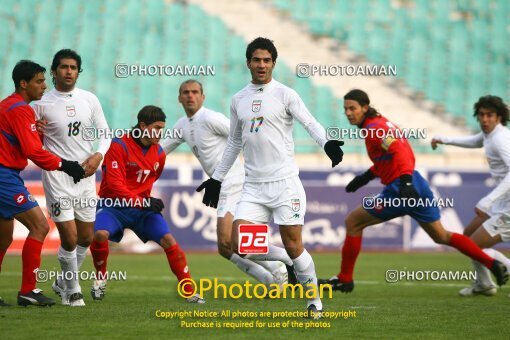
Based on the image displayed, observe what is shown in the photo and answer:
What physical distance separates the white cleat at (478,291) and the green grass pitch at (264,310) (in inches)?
6.3

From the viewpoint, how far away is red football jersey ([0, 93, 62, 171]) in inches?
320

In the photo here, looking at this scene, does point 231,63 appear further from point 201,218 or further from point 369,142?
point 369,142

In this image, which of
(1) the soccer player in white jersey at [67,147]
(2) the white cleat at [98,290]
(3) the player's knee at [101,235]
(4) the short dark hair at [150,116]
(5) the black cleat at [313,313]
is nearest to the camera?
(5) the black cleat at [313,313]

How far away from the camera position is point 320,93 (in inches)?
891

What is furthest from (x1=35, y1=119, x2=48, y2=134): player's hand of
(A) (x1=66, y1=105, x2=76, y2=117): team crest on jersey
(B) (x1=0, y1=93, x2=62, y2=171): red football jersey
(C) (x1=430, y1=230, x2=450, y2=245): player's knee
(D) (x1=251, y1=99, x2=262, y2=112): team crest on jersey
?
(C) (x1=430, y1=230, x2=450, y2=245): player's knee

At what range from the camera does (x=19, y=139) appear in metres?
8.16

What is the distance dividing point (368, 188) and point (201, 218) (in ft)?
11.6

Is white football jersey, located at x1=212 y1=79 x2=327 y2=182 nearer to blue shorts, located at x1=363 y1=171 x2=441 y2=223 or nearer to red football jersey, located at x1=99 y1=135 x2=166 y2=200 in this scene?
red football jersey, located at x1=99 y1=135 x2=166 y2=200

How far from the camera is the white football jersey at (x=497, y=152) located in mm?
10422

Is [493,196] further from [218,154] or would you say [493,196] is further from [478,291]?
[218,154]

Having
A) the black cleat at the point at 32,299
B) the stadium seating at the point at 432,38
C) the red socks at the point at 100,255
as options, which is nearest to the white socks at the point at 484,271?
the red socks at the point at 100,255

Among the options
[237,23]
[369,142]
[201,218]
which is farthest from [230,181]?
[237,23]

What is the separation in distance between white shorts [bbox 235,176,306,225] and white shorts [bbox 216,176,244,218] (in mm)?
2188

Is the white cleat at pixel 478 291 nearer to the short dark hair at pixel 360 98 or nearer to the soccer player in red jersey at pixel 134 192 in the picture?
the short dark hair at pixel 360 98
